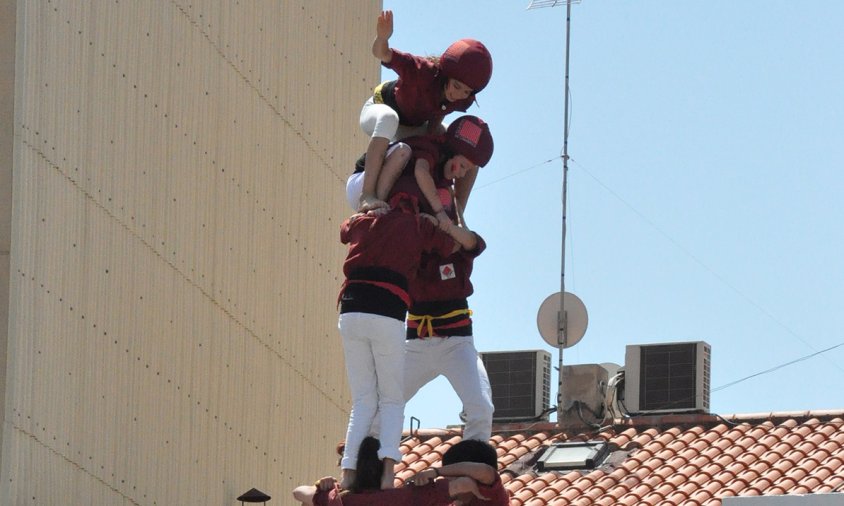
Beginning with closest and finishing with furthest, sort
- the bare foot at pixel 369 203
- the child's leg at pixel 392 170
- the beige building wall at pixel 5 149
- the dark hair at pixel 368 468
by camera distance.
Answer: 1. the beige building wall at pixel 5 149
2. the dark hair at pixel 368 468
3. the bare foot at pixel 369 203
4. the child's leg at pixel 392 170

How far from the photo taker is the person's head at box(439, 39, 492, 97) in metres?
13.5

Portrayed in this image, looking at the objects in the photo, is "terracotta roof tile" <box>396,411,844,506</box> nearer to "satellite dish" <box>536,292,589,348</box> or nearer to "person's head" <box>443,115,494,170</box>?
"satellite dish" <box>536,292,589,348</box>

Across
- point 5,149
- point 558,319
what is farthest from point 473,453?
point 558,319

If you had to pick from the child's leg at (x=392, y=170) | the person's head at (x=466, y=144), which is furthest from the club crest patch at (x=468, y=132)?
the child's leg at (x=392, y=170)

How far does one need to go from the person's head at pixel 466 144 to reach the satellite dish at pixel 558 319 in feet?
31.7

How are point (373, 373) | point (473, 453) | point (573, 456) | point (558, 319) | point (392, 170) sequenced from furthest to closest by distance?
point (558, 319), point (573, 456), point (392, 170), point (373, 373), point (473, 453)

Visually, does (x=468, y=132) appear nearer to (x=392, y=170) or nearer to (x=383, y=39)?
(x=392, y=170)

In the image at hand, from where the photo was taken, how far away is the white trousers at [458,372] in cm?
1357

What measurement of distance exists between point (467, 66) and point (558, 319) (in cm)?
1012

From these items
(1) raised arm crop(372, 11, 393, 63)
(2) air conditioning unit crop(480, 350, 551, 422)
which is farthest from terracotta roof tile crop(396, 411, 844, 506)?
(1) raised arm crop(372, 11, 393, 63)

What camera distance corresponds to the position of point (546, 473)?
20844 millimetres

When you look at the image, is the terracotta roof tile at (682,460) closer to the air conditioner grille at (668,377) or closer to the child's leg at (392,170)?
the air conditioner grille at (668,377)

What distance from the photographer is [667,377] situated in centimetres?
2241

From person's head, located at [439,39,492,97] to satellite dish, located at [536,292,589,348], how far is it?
9.76m
